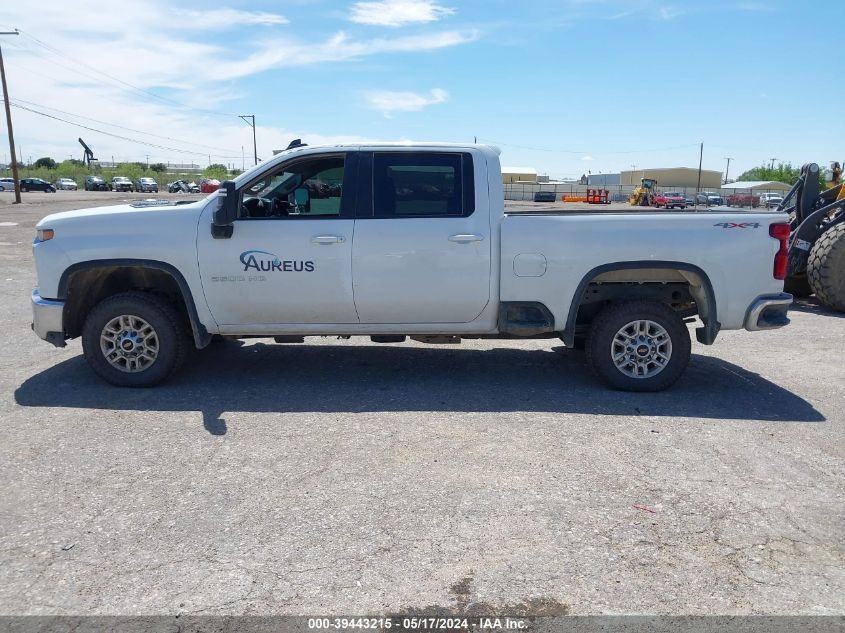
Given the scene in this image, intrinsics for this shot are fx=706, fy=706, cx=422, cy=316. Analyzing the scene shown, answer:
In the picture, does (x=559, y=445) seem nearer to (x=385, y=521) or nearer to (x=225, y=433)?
A: (x=385, y=521)

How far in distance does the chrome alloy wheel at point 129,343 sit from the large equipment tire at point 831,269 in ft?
28.6

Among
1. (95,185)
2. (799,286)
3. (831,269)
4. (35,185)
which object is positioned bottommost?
(799,286)

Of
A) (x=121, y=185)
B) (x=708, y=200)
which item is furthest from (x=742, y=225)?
(x=121, y=185)

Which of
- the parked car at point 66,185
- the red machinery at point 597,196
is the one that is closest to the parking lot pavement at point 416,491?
the red machinery at point 597,196

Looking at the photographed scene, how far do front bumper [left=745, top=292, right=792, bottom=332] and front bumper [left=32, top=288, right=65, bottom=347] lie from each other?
5821 mm

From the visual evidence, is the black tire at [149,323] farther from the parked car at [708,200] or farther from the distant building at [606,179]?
the distant building at [606,179]

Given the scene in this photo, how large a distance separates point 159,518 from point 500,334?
3.44 meters

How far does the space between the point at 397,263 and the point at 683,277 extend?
2.47 meters

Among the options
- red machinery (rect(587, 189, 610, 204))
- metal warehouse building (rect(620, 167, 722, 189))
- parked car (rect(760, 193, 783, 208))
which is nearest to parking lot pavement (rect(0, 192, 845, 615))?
parked car (rect(760, 193, 783, 208))

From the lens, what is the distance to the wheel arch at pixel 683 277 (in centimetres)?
586

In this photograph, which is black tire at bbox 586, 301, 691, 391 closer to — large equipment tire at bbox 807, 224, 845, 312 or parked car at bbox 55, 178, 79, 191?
large equipment tire at bbox 807, 224, 845, 312

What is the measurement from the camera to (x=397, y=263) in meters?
5.89

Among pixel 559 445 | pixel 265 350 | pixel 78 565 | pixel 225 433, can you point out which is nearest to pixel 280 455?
pixel 225 433

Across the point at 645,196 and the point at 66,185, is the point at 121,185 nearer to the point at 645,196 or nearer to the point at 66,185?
the point at 66,185
